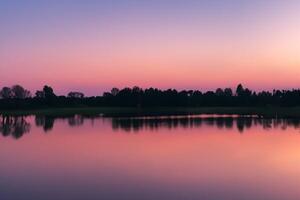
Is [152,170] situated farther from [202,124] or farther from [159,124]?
[202,124]

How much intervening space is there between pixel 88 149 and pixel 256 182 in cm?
916

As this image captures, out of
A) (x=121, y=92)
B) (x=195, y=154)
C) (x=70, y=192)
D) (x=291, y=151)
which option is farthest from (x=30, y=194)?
(x=121, y=92)

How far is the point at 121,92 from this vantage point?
301ft

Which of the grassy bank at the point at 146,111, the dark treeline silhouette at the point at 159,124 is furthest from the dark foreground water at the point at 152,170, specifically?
the grassy bank at the point at 146,111

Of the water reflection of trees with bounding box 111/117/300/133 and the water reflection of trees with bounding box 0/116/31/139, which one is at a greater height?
the water reflection of trees with bounding box 111/117/300/133

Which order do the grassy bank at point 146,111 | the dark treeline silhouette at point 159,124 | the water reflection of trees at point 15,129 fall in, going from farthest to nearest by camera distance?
the grassy bank at point 146,111, the dark treeline silhouette at point 159,124, the water reflection of trees at point 15,129

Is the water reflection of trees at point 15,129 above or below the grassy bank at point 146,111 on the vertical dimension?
below

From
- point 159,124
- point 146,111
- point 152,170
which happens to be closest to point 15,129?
point 159,124

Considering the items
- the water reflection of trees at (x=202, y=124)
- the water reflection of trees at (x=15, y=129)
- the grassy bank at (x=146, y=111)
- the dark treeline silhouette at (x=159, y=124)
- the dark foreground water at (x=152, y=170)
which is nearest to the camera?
the dark foreground water at (x=152, y=170)

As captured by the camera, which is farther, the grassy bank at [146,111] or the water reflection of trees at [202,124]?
the grassy bank at [146,111]

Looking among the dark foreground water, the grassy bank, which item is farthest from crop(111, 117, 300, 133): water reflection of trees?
the grassy bank

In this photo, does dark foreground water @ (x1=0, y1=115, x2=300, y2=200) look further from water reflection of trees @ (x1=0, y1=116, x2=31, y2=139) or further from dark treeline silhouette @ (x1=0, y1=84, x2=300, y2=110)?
dark treeline silhouette @ (x1=0, y1=84, x2=300, y2=110)

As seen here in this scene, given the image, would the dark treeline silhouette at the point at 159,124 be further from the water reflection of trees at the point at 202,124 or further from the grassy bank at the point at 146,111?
the grassy bank at the point at 146,111

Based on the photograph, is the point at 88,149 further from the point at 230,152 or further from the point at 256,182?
the point at 256,182
